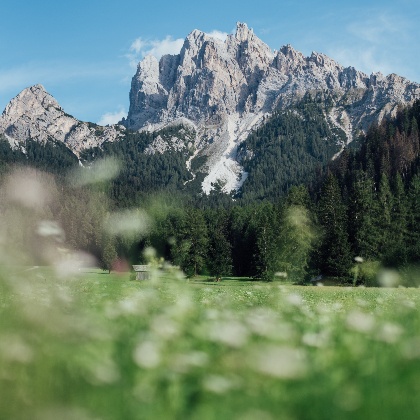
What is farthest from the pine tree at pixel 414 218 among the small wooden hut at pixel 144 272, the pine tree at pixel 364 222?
the small wooden hut at pixel 144 272

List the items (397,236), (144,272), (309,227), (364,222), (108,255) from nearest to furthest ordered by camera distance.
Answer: (144,272), (364,222), (397,236), (309,227), (108,255)

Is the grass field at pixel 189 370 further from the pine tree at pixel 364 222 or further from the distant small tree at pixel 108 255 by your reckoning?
the distant small tree at pixel 108 255

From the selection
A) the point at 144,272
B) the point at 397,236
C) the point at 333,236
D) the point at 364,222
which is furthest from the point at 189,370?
the point at 397,236

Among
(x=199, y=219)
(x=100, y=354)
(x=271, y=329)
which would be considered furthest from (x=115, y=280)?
(x=199, y=219)

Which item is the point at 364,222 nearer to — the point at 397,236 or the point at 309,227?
the point at 397,236

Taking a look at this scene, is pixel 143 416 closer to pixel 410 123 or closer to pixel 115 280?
pixel 115 280

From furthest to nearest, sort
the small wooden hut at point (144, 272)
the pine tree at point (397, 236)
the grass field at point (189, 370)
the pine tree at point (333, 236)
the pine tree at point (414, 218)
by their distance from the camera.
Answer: the pine tree at point (414, 218) → the pine tree at point (333, 236) → the pine tree at point (397, 236) → the small wooden hut at point (144, 272) → the grass field at point (189, 370)

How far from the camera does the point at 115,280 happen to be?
7160 millimetres

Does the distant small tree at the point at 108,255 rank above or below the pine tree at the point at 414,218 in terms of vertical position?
below

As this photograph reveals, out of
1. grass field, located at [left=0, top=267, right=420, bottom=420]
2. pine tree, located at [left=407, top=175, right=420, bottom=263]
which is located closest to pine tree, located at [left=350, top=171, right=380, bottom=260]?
pine tree, located at [left=407, top=175, right=420, bottom=263]

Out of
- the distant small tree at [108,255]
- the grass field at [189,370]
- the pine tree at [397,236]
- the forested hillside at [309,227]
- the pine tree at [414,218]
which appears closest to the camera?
the grass field at [189,370]

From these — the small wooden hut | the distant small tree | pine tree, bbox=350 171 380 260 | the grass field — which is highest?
pine tree, bbox=350 171 380 260

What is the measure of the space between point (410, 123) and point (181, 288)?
139 metres

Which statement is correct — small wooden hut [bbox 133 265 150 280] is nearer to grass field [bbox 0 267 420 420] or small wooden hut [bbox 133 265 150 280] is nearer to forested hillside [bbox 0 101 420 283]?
forested hillside [bbox 0 101 420 283]
